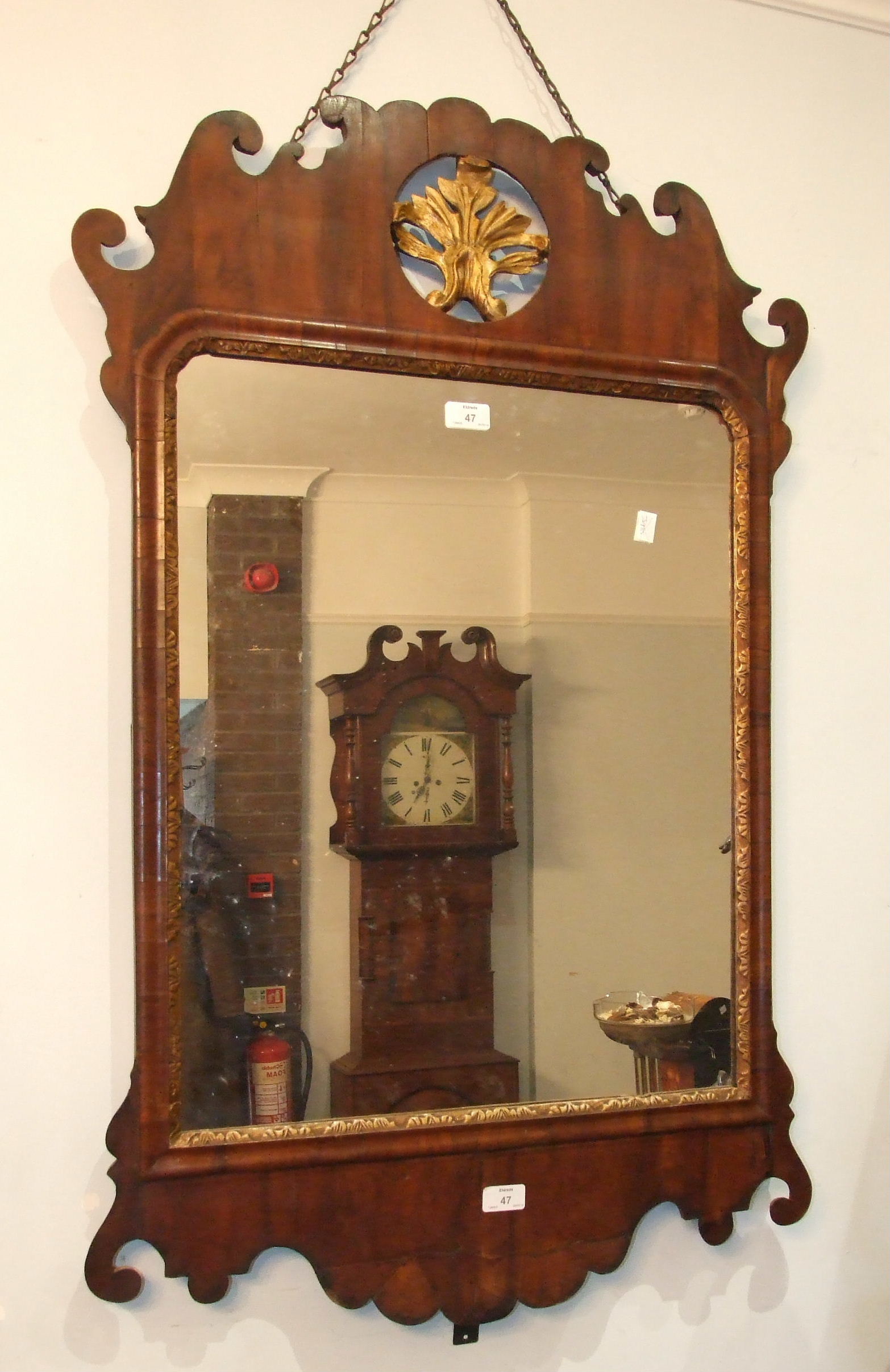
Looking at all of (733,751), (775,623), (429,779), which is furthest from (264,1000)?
(775,623)

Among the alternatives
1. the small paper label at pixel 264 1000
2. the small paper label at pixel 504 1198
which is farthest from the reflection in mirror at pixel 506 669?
the small paper label at pixel 504 1198

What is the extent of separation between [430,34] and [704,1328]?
5.77 feet

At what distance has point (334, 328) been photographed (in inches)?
59.8

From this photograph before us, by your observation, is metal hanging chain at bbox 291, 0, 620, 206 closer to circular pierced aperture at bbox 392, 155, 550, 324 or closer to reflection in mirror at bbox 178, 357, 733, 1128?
circular pierced aperture at bbox 392, 155, 550, 324

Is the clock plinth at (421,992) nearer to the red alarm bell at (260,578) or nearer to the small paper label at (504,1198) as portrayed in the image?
the small paper label at (504,1198)

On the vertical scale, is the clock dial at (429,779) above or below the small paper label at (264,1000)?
above

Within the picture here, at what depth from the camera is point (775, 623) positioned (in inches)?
69.9

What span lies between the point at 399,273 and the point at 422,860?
0.72 meters

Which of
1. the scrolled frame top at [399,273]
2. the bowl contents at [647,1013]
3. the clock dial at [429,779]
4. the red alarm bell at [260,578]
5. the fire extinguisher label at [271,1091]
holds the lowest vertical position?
the fire extinguisher label at [271,1091]

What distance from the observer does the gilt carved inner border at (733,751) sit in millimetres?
1430

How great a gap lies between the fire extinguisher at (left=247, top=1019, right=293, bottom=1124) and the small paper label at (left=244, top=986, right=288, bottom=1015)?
0.04 feet

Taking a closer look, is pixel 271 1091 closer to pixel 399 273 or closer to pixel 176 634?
pixel 176 634

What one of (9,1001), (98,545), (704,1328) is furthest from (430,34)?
(704,1328)

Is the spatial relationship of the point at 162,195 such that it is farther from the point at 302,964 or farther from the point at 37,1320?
the point at 37,1320
